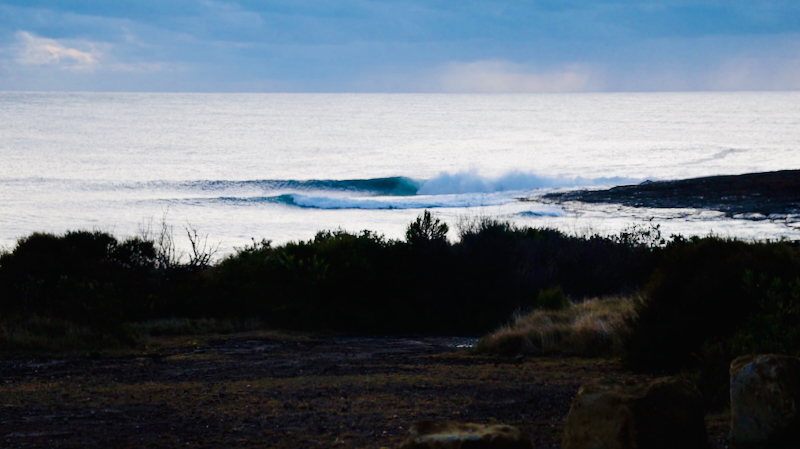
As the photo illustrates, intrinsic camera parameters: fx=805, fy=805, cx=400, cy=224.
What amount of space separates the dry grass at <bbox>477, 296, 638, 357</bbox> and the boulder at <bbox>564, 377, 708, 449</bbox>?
17.0 ft

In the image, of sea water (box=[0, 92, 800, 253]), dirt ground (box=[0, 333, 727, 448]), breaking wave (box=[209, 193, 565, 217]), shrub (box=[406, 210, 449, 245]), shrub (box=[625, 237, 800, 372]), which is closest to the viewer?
dirt ground (box=[0, 333, 727, 448])

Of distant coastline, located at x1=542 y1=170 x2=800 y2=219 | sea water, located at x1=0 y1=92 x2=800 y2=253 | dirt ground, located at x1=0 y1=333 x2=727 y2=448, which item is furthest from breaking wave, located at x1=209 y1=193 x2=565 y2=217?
dirt ground, located at x1=0 y1=333 x2=727 y2=448

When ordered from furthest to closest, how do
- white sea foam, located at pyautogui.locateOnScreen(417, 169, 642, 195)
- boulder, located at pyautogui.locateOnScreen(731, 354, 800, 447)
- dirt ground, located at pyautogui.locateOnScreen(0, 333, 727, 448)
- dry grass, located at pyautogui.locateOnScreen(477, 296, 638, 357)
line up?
1. white sea foam, located at pyautogui.locateOnScreen(417, 169, 642, 195)
2. dry grass, located at pyautogui.locateOnScreen(477, 296, 638, 357)
3. dirt ground, located at pyautogui.locateOnScreen(0, 333, 727, 448)
4. boulder, located at pyautogui.locateOnScreen(731, 354, 800, 447)

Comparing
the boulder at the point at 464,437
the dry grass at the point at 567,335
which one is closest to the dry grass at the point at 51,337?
the dry grass at the point at 567,335

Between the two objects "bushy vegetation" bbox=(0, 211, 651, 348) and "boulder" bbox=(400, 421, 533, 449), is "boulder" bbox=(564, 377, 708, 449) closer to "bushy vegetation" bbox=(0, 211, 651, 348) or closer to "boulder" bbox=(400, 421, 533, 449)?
"boulder" bbox=(400, 421, 533, 449)

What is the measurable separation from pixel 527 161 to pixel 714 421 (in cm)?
7064

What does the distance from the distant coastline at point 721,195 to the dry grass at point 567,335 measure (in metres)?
25.6

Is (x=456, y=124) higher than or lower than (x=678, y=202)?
higher

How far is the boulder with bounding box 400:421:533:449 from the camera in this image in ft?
13.1

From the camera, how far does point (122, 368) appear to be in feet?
33.0

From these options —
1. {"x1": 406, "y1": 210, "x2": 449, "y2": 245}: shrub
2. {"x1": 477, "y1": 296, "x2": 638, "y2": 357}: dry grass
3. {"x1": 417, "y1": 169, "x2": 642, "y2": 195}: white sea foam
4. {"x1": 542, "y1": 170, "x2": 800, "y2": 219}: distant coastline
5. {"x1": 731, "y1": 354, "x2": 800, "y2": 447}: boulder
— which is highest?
{"x1": 417, "y1": 169, "x2": 642, "y2": 195}: white sea foam

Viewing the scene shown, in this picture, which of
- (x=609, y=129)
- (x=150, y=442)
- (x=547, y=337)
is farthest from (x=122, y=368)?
(x=609, y=129)

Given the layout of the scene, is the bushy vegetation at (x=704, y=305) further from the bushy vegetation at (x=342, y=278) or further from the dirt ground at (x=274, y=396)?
the bushy vegetation at (x=342, y=278)

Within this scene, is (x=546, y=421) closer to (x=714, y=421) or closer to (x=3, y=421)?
(x=714, y=421)
